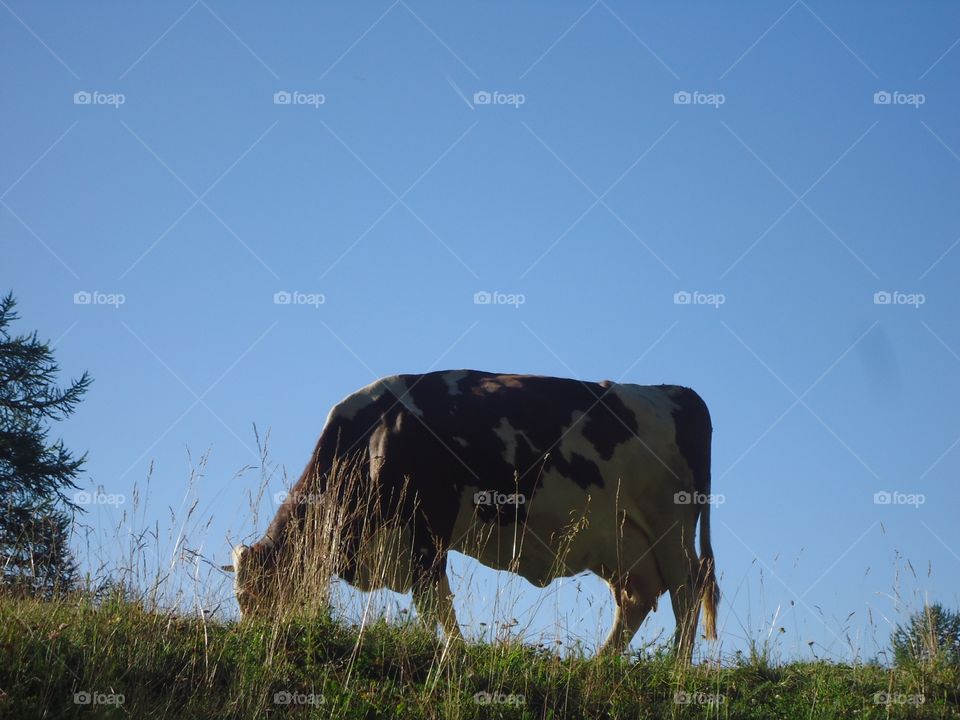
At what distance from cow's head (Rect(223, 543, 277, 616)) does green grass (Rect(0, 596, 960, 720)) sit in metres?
0.65

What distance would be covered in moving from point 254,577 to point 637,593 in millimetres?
4917

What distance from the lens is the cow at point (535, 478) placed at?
36.8ft

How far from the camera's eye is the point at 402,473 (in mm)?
11273

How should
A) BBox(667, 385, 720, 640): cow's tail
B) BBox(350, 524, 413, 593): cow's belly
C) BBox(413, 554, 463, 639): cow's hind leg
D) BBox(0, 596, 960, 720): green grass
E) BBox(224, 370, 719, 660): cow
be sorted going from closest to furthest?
1. BBox(0, 596, 960, 720): green grass
2. BBox(413, 554, 463, 639): cow's hind leg
3. BBox(350, 524, 413, 593): cow's belly
4. BBox(224, 370, 719, 660): cow
5. BBox(667, 385, 720, 640): cow's tail

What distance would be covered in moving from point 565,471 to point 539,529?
2.24 feet

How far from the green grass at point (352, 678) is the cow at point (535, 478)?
2898 millimetres

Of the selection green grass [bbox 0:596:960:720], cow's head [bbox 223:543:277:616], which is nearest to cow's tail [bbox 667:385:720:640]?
green grass [bbox 0:596:960:720]

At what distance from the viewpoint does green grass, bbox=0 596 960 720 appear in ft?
21.1

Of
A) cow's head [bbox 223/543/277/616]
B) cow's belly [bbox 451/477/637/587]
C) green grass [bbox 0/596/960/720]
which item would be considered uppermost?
cow's belly [bbox 451/477/637/587]

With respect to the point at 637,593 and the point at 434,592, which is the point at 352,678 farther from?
the point at 637,593

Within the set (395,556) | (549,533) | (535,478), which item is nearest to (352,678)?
(395,556)

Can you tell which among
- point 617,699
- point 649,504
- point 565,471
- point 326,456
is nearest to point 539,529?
point 565,471

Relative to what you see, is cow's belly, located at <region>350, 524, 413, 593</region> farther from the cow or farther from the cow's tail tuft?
the cow's tail tuft

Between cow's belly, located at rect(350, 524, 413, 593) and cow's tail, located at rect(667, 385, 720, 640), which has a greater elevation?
cow's tail, located at rect(667, 385, 720, 640)
